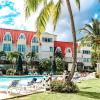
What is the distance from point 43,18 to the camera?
64.1 feet

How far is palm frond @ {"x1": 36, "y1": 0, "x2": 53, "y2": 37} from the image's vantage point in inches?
766

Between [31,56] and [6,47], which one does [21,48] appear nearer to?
[31,56]

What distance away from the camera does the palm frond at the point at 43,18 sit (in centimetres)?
1947

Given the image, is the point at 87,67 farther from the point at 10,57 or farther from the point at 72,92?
the point at 72,92

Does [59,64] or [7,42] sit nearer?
[7,42]

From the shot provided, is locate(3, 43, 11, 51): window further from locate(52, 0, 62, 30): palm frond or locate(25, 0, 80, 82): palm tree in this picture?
locate(52, 0, 62, 30): palm frond

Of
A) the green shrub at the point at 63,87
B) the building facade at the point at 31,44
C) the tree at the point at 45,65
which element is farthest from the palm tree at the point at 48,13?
the tree at the point at 45,65

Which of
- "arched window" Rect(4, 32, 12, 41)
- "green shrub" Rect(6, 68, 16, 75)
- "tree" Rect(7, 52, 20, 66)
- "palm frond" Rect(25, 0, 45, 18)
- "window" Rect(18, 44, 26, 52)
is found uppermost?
"arched window" Rect(4, 32, 12, 41)

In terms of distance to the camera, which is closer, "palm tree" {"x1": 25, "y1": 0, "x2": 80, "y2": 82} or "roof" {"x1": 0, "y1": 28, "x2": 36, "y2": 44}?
"palm tree" {"x1": 25, "y1": 0, "x2": 80, "y2": 82}

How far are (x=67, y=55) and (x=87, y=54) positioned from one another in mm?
5726

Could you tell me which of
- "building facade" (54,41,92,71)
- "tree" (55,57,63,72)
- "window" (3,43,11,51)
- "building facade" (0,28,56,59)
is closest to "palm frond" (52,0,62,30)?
"building facade" (0,28,56,59)

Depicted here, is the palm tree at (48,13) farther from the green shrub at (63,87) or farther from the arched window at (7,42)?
the arched window at (7,42)

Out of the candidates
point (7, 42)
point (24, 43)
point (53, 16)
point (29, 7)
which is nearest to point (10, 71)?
point (7, 42)

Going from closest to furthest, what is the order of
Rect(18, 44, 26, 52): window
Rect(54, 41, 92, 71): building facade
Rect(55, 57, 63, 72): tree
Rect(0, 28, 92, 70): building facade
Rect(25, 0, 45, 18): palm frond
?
Rect(25, 0, 45, 18): palm frond
Rect(0, 28, 92, 70): building facade
Rect(55, 57, 63, 72): tree
Rect(18, 44, 26, 52): window
Rect(54, 41, 92, 71): building facade
